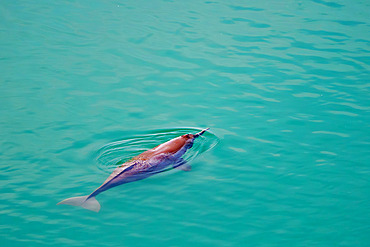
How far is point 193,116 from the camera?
31.4 ft

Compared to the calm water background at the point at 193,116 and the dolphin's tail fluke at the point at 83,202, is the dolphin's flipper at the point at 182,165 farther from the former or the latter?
the dolphin's tail fluke at the point at 83,202

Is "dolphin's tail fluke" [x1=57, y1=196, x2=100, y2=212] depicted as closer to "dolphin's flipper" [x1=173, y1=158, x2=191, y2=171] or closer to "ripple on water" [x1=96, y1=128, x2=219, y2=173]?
"ripple on water" [x1=96, y1=128, x2=219, y2=173]

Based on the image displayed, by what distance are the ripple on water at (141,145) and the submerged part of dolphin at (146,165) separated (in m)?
0.25

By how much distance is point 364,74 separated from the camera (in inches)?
454

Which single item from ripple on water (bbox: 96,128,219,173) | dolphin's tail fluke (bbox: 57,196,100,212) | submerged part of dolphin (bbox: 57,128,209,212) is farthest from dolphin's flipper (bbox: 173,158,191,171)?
dolphin's tail fluke (bbox: 57,196,100,212)

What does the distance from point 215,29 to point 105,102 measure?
5.79 meters

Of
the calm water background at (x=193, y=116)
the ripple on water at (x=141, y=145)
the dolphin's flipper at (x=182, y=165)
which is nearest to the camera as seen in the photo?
the calm water background at (x=193, y=116)

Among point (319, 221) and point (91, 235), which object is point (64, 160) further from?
point (319, 221)

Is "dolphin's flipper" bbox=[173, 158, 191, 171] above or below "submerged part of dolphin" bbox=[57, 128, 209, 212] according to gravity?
below

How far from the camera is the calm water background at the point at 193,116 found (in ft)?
21.5

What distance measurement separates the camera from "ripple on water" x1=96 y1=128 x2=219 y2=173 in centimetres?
780

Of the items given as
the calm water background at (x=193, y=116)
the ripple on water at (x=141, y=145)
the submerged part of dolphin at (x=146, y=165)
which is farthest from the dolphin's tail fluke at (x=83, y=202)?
the ripple on water at (x=141, y=145)

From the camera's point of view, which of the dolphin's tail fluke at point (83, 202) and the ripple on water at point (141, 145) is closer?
the dolphin's tail fluke at point (83, 202)

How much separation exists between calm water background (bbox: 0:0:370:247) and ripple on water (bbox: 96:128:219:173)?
0.15 meters
